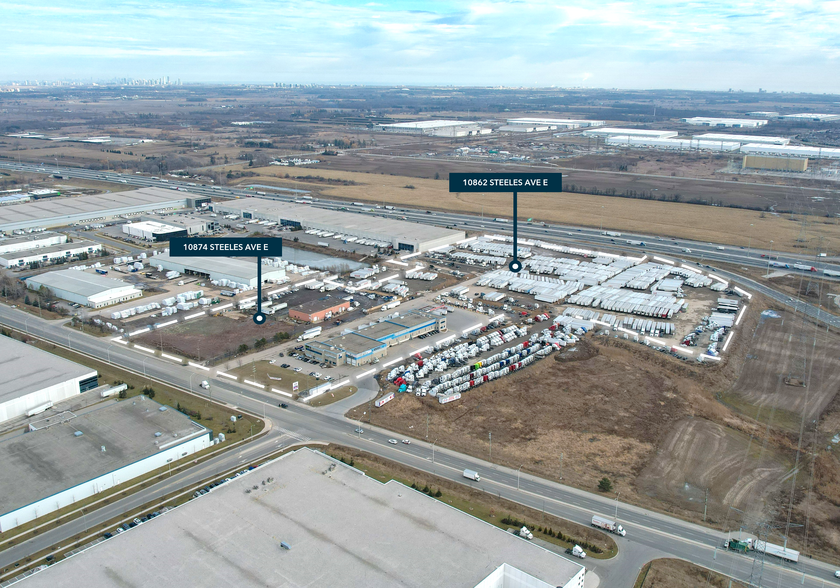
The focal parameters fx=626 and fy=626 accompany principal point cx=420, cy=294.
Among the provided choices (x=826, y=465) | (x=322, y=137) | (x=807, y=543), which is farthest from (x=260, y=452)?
(x=322, y=137)

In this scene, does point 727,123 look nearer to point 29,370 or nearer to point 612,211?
point 612,211

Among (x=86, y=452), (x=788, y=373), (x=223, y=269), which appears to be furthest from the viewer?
(x=223, y=269)

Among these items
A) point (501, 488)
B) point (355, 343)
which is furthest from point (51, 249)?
point (501, 488)

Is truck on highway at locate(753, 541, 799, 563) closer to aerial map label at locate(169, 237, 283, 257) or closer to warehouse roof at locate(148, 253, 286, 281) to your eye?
aerial map label at locate(169, 237, 283, 257)

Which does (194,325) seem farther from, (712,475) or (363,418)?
(712,475)

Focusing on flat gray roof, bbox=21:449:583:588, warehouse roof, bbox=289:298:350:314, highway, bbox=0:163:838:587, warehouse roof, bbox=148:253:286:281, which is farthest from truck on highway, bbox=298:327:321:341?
flat gray roof, bbox=21:449:583:588
